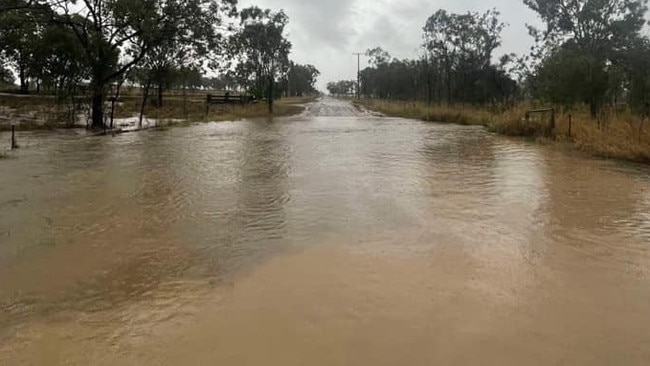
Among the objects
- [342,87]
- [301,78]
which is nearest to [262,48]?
[301,78]

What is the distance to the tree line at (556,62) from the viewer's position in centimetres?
2727

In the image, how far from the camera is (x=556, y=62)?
29516 millimetres

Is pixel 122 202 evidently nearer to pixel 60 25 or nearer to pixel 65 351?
pixel 65 351

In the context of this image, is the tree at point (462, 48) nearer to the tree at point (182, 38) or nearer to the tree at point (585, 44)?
the tree at point (585, 44)

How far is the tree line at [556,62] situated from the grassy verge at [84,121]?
16.1m

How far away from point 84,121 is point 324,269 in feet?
82.8

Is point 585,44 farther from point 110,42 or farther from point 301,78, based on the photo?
point 301,78

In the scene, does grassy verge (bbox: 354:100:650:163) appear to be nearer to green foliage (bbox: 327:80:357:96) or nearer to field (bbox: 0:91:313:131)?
field (bbox: 0:91:313:131)

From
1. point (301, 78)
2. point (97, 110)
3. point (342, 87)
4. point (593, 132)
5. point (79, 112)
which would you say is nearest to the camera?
point (593, 132)

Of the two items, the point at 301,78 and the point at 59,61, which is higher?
the point at 301,78

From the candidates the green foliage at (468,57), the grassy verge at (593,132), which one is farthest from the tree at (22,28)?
the green foliage at (468,57)

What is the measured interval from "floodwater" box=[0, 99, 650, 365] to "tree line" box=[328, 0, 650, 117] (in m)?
14.4

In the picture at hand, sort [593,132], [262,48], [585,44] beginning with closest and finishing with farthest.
→ [593,132], [585,44], [262,48]

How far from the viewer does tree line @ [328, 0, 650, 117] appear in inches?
1073
